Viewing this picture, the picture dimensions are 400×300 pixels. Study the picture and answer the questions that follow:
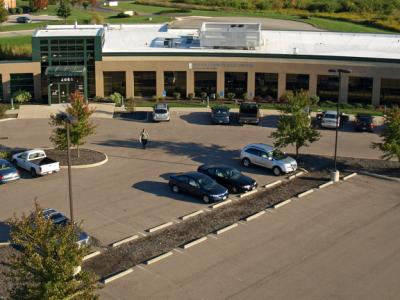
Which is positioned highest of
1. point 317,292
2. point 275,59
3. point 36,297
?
point 275,59

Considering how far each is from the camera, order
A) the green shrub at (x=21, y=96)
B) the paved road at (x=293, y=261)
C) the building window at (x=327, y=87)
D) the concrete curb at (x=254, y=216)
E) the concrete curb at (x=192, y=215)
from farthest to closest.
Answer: the building window at (x=327, y=87)
the green shrub at (x=21, y=96)
the concrete curb at (x=192, y=215)
the concrete curb at (x=254, y=216)
the paved road at (x=293, y=261)

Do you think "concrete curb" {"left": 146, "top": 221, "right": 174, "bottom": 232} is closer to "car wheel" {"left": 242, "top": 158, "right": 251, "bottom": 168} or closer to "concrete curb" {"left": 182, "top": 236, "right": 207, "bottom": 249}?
"concrete curb" {"left": 182, "top": 236, "right": 207, "bottom": 249}

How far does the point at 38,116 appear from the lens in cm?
5300

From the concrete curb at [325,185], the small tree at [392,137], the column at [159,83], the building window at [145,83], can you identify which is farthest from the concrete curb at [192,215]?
the building window at [145,83]

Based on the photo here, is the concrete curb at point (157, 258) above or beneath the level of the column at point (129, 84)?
beneath

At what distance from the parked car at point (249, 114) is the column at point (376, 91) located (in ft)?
40.0

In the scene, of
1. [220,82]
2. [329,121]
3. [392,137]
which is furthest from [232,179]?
[220,82]

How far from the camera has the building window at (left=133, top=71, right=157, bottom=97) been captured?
5925 centimetres

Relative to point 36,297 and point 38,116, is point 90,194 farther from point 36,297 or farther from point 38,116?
point 38,116

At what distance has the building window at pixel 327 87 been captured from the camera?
57969mm

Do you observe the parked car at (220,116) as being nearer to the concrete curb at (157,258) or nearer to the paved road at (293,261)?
the paved road at (293,261)

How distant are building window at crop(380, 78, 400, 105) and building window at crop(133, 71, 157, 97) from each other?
20.5 m

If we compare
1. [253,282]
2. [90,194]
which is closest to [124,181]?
[90,194]

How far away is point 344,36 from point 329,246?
141 ft
